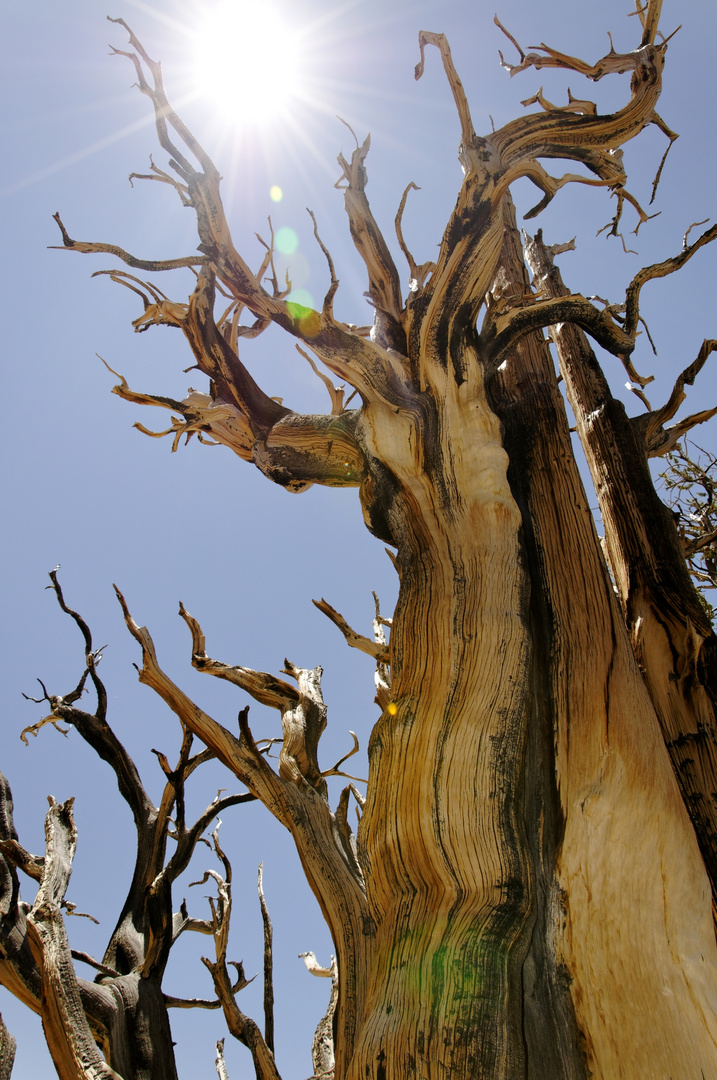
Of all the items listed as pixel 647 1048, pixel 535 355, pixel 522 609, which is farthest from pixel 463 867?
pixel 535 355

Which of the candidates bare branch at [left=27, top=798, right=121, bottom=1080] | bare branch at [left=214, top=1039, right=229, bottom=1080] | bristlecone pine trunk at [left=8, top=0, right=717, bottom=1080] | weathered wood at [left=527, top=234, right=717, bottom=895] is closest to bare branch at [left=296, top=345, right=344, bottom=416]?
bristlecone pine trunk at [left=8, top=0, right=717, bottom=1080]

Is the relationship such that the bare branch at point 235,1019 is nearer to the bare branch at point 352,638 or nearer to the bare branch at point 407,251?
the bare branch at point 352,638

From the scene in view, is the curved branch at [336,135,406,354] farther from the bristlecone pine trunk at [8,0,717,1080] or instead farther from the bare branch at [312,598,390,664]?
the bare branch at [312,598,390,664]

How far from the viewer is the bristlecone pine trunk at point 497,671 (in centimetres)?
133

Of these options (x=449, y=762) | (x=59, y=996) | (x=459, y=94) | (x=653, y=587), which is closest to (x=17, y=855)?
(x=59, y=996)

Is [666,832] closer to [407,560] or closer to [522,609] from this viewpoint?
[522,609]

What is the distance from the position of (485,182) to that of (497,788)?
187cm

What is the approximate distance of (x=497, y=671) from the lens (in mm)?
1696

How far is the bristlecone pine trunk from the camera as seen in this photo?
1.33 meters

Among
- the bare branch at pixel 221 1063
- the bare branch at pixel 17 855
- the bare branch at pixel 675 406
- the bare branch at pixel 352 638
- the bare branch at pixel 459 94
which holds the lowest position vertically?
the bare branch at pixel 221 1063

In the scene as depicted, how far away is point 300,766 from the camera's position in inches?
89.0

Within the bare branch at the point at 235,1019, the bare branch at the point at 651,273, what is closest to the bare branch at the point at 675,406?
the bare branch at the point at 651,273

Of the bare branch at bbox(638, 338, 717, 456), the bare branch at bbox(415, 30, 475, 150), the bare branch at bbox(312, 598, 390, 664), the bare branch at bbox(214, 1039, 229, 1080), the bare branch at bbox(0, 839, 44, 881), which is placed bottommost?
the bare branch at bbox(214, 1039, 229, 1080)

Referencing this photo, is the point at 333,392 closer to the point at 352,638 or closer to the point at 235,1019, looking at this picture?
the point at 352,638
